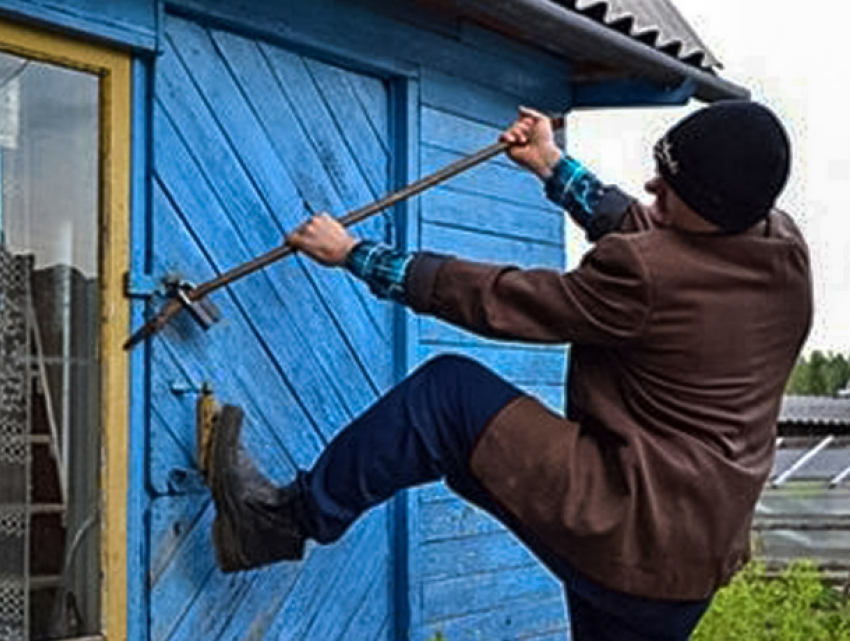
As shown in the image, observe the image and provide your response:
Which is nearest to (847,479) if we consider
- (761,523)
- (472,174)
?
(761,523)

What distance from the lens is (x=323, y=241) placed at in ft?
12.0

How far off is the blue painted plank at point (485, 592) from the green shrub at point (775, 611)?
95cm

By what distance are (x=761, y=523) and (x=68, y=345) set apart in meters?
7.85

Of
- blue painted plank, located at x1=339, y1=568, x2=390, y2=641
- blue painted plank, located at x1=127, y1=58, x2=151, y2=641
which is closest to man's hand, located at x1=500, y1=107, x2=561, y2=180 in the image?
blue painted plank, located at x1=127, y1=58, x2=151, y2=641

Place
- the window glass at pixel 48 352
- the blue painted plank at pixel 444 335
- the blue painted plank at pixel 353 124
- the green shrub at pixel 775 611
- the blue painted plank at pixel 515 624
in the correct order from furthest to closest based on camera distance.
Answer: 1. the green shrub at pixel 775 611
2. the blue painted plank at pixel 515 624
3. the blue painted plank at pixel 444 335
4. the blue painted plank at pixel 353 124
5. the window glass at pixel 48 352

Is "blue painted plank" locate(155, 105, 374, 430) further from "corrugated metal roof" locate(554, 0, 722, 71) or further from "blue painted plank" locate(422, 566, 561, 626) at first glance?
"corrugated metal roof" locate(554, 0, 722, 71)

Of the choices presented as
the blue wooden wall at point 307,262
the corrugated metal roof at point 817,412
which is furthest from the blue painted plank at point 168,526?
the corrugated metal roof at point 817,412

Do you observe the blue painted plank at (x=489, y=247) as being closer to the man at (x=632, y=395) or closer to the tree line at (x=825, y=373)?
the man at (x=632, y=395)

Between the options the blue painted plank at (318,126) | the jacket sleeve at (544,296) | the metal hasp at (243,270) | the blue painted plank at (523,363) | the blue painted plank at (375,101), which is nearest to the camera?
the jacket sleeve at (544,296)

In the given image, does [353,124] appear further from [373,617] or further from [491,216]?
[373,617]

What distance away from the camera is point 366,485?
3.59 metres

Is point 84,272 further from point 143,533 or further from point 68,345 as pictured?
point 143,533

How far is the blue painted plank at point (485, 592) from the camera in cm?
502

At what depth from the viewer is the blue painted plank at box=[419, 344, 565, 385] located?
5.36 metres
